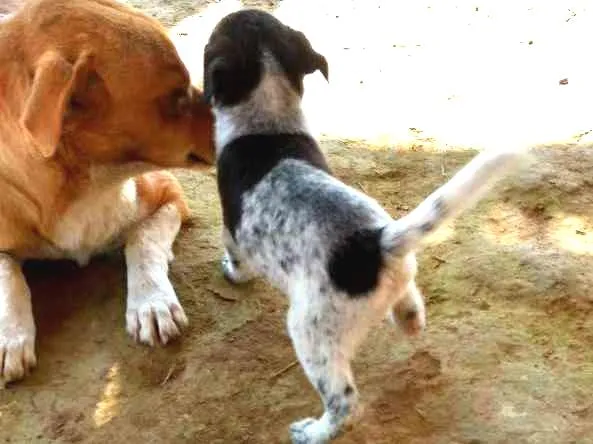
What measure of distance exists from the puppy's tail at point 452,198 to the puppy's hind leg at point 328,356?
22 cm

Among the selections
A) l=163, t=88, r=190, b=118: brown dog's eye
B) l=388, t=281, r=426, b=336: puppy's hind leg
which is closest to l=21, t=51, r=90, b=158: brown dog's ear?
l=163, t=88, r=190, b=118: brown dog's eye

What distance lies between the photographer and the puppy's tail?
1838mm

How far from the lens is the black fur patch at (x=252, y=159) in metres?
2.29

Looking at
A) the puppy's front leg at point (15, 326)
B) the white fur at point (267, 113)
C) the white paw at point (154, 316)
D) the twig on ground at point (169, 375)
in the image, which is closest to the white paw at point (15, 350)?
the puppy's front leg at point (15, 326)

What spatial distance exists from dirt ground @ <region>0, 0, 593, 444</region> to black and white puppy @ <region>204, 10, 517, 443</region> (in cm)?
17

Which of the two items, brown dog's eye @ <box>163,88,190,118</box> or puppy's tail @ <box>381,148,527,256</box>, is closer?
puppy's tail @ <box>381,148,527,256</box>

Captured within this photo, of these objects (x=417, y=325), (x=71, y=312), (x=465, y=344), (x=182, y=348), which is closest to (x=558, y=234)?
(x=465, y=344)

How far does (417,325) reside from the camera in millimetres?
2365

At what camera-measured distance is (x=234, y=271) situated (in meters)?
2.78

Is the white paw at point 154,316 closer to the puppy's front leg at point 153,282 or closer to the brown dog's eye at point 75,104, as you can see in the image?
the puppy's front leg at point 153,282

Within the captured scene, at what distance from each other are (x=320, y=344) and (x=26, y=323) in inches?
38.0

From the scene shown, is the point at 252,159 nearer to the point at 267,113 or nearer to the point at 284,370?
the point at 267,113

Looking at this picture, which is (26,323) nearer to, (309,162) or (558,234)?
(309,162)

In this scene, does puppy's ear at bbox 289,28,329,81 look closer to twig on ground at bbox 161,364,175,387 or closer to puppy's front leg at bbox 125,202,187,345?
puppy's front leg at bbox 125,202,187,345
